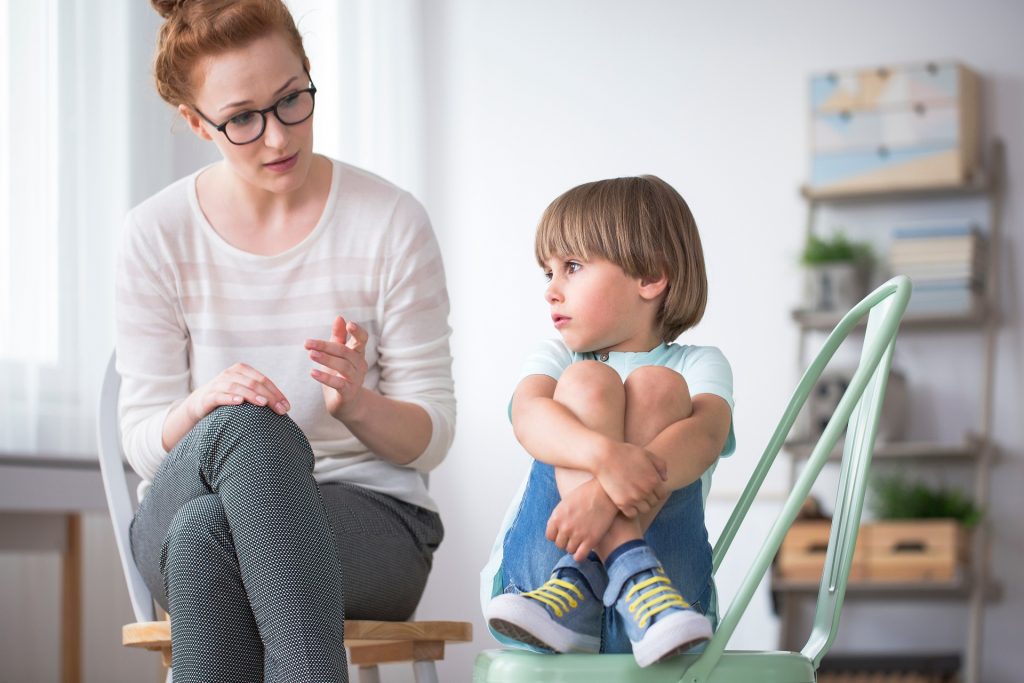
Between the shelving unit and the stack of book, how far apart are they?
0.12 ft

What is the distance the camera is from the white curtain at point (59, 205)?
2.42 metres

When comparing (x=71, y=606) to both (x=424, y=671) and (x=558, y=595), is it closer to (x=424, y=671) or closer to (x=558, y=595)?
(x=424, y=671)

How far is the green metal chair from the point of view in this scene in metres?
0.97

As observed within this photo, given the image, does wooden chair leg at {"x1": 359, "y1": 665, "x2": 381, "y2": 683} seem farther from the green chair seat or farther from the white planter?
the white planter

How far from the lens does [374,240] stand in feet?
5.20

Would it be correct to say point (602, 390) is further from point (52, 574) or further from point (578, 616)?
point (52, 574)

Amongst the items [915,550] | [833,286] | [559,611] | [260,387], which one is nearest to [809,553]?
[915,550]

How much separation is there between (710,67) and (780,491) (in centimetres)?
140

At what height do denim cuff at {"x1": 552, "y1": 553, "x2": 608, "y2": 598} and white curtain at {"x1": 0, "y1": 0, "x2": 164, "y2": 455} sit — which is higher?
white curtain at {"x1": 0, "y1": 0, "x2": 164, "y2": 455}

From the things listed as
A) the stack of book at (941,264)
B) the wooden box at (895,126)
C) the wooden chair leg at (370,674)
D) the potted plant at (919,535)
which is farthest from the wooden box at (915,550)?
the wooden chair leg at (370,674)

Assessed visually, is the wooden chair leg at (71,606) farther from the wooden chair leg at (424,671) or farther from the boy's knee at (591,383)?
the boy's knee at (591,383)

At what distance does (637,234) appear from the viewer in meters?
1.19

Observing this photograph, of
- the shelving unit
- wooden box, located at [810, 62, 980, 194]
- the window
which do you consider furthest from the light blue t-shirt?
wooden box, located at [810, 62, 980, 194]

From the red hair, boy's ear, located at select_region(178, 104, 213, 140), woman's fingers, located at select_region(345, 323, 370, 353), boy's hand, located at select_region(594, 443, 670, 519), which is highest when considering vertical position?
the red hair
